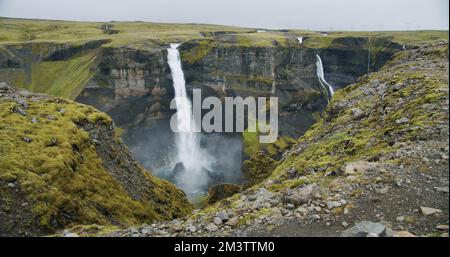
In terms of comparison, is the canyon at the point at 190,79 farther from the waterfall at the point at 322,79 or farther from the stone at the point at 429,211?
the stone at the point at 429,211

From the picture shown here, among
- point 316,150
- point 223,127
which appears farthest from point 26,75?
point 316,150

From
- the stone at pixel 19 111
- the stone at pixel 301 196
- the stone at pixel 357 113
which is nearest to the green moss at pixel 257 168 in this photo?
the stone at pixel 357 113

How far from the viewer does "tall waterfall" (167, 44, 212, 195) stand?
93.6m

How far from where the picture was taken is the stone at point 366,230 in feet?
37.6

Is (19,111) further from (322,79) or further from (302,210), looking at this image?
(322,79)

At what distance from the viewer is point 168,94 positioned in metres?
111

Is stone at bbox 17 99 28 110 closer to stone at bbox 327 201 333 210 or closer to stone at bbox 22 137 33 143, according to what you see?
stone at bbox 22 137 33 143

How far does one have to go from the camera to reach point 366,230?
462 inches

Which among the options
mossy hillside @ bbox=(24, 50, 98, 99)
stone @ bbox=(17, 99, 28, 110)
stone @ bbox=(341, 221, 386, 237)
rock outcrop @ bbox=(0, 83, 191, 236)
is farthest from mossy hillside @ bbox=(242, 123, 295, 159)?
stone @ bbox=(341, 221, 386, 237)

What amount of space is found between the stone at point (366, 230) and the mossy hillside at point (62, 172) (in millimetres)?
17501

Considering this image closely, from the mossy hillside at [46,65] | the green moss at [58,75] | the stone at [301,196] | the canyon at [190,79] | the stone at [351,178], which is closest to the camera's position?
the stone at [301,196]

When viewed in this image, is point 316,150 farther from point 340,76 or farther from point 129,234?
point 340,76

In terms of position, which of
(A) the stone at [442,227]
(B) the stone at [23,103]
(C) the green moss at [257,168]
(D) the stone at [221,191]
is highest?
(B) the stone at [23,103]
